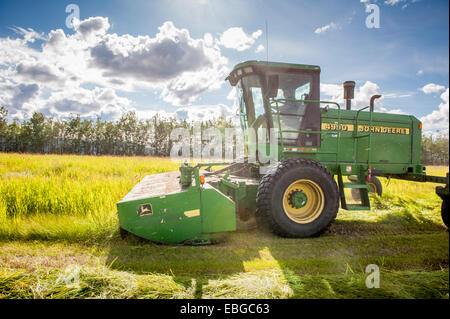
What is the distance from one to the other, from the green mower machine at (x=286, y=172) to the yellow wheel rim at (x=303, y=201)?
2 centimetres

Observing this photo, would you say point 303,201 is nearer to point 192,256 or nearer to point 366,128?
point 192,256

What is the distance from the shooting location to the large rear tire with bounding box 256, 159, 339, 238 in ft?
12.1

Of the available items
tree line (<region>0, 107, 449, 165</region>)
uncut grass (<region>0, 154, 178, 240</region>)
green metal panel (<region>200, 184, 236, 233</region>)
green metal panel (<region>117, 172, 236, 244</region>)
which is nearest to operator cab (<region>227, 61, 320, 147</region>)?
green metal panel (<region>200, 184, 236, 233</region>)

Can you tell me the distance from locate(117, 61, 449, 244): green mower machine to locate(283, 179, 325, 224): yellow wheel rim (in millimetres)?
16

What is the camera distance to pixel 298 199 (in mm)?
3973

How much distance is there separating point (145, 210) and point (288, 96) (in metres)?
3.28

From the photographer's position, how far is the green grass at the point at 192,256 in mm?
2218

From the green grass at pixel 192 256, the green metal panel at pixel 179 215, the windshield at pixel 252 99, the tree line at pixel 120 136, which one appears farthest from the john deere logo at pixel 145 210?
the tree line at pixel 120 136

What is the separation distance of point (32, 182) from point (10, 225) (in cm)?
131

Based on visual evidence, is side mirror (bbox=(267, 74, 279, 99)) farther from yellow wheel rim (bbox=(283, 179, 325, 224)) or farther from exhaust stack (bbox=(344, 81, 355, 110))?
exhaust stack (bbox=(344, 81, 355, 110))

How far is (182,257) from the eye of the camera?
3.03 meters

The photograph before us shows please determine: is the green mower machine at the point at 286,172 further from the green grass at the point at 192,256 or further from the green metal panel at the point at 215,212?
the green grass at the point at 192,256
